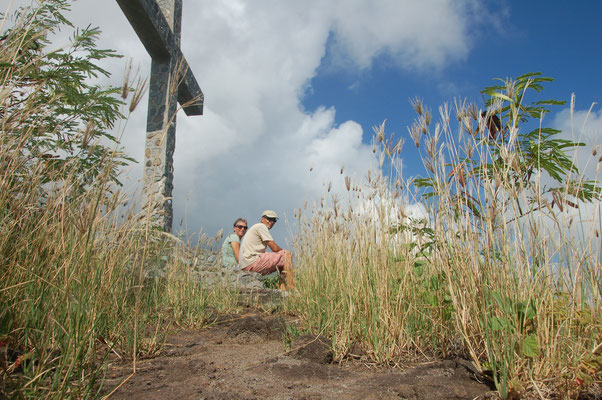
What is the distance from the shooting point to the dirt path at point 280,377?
5.09ft

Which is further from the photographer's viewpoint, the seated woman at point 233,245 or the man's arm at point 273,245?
the seated woman at point 233,245

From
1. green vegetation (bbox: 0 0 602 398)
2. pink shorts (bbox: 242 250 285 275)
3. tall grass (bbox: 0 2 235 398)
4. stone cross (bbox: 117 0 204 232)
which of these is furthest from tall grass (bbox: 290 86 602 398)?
stone cross (bbox: 117 0 204 232)

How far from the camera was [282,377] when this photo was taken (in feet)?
5.90

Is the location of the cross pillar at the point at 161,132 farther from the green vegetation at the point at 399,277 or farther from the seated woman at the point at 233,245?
the green vegetation at the point at 399,277

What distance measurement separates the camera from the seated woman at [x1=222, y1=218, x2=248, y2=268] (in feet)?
19.3

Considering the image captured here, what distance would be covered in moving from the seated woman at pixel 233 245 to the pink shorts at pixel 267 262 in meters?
0.57

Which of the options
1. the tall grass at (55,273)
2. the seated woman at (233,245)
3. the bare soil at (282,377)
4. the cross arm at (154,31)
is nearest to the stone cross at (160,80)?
the cross arm at (154,31)

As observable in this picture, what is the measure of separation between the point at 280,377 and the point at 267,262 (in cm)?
356

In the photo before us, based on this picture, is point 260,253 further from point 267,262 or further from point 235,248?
point 235,248

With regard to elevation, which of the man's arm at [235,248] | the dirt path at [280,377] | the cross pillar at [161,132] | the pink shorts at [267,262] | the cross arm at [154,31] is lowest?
the dirt path at [280,377]

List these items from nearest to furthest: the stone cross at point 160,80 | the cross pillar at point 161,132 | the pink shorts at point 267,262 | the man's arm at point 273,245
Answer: the pink shorts at point 267,262, the man's arm at point 273,245, the stone cross at point 160,80, the cross pillar at point 161,132

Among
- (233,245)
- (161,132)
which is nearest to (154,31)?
(161,132)

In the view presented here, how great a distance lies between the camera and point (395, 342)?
78.7 inches

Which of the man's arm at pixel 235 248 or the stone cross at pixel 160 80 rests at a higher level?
the stone cross at pixel 160 80
